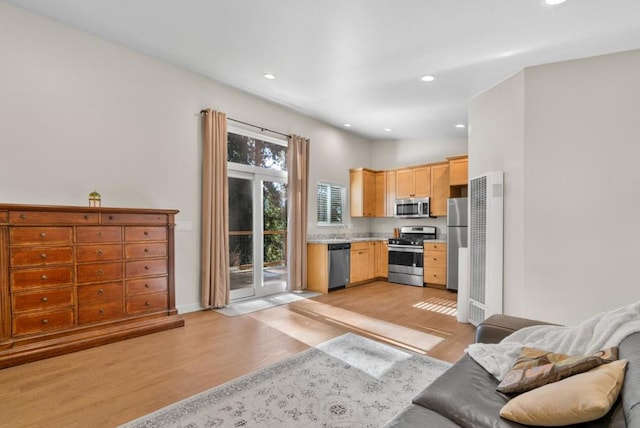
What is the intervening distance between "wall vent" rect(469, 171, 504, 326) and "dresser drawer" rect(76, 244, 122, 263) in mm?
4066

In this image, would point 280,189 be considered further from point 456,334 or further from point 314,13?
point 456,334

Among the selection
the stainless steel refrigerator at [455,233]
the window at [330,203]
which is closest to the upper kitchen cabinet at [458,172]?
the stainless steel refrigerator at [455,233]

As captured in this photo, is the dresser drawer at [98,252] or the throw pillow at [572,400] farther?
the dresser drawer at [98,252]

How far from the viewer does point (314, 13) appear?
3.01m

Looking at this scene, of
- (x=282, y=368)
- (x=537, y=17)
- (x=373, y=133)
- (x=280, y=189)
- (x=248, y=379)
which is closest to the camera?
(x=248, y=379)

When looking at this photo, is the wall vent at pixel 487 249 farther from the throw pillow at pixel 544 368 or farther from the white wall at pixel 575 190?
the throw pillow at pixel 544 368

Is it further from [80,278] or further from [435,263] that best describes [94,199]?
[435,263]

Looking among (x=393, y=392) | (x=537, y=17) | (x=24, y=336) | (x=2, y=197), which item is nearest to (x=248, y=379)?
(x=393, y=392)

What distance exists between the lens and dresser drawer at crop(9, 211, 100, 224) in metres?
2.83

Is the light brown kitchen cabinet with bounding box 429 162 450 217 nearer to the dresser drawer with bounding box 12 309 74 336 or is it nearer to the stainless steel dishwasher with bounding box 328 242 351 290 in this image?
the stainless steel dishwasher with bounding box 328 242 351 290

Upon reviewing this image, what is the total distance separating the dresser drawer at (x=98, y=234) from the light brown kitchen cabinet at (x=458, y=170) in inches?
213

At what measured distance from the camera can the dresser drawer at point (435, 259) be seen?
6193 millimetres

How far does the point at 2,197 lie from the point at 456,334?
4.73m

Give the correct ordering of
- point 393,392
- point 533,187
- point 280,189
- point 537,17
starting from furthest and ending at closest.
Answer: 1. point 280,189
2. point 533,187
3. point 537,17
4. point 393,392
